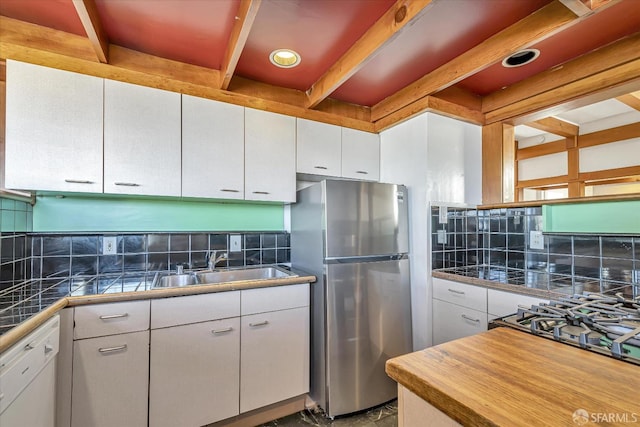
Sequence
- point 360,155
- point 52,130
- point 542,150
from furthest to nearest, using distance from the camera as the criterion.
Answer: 1. point 542,150
2. point 360,155
3. point 52,130

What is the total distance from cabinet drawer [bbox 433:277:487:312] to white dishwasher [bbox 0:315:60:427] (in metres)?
2.16

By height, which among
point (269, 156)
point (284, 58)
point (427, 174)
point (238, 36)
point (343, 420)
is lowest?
point (343, 420)

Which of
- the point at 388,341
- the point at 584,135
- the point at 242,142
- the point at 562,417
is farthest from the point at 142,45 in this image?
the point at 584,135

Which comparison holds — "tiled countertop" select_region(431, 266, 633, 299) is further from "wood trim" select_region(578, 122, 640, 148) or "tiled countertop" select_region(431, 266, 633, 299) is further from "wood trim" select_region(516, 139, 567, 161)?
"wood trim" select_region(516, 139, 567, 161)

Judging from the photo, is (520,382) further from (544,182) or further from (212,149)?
(544,182)

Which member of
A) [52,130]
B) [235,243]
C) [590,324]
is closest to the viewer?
[590,324]

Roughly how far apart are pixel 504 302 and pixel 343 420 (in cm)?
123

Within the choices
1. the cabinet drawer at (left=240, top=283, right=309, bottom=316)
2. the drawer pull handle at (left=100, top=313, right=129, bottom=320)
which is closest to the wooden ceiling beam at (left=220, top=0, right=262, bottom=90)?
the cabinet drawer at (left=240, top=283, right=309, bottom=316)

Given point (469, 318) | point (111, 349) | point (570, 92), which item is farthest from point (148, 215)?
point (570, 92)

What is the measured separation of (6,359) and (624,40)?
3088mm

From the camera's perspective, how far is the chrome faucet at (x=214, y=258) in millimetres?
2043

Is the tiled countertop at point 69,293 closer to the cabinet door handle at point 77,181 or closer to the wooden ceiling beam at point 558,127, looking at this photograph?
the cabinet door handle at point 77,181

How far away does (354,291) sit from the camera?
185cm

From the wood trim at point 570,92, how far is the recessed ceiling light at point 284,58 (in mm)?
1650
